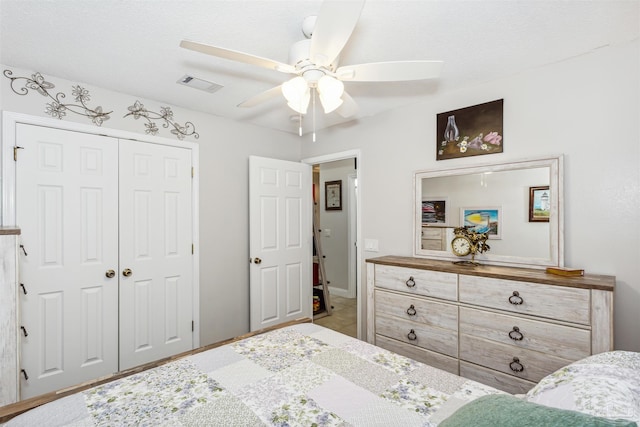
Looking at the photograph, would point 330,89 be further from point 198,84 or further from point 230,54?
point 198,84

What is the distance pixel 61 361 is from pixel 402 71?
9.85ft

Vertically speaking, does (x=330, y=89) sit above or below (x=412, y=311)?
above

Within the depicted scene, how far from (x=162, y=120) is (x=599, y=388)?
3223 mm

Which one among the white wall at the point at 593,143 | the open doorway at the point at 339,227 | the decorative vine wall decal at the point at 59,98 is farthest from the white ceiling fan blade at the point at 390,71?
the open doorway at the point at 339,227

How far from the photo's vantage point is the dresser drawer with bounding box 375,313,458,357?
2264mm

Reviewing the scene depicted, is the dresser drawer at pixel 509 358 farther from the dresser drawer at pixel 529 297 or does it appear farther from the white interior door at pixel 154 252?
the white interior door at pixel 154 252

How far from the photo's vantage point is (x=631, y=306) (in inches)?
75.2

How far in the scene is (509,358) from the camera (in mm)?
1995

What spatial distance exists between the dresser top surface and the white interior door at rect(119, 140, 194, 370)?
179cm

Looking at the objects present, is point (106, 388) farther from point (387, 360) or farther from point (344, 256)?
point (344, 256)

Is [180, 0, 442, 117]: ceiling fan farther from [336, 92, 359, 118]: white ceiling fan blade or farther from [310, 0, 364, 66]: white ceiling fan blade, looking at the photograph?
[336, 92, 359, 118]: white ceiling fan blade

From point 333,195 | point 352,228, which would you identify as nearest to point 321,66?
point 352,228

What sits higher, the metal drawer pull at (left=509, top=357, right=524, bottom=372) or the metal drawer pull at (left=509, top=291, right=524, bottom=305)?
the metal drawer pull at (left=509, top=291, right=524, bottom=305)

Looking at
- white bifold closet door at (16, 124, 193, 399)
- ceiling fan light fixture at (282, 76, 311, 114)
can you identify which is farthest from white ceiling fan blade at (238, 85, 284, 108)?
white bifold closet door at (16, 124, 193, 399)
